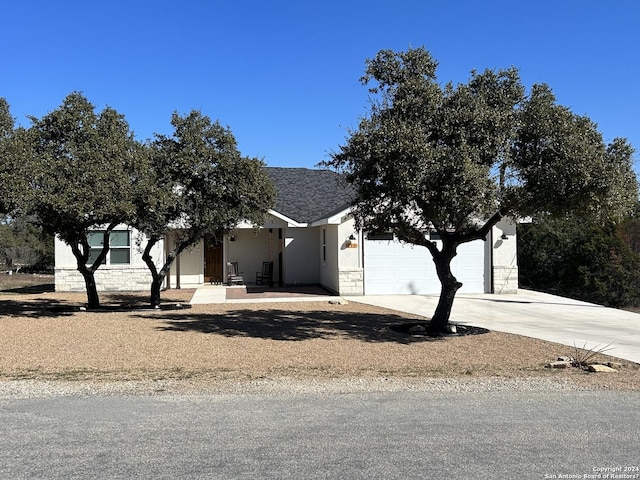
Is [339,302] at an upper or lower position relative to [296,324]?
upper

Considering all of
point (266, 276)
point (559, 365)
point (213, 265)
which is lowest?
point (559, 365)

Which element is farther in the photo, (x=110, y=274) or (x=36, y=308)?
(x=110, y=274)

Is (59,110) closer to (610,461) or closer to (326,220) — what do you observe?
(326,220)

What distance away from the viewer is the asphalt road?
4.33m

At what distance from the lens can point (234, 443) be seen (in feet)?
16.1

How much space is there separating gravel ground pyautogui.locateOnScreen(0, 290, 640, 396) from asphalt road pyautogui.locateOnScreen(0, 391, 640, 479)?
24.0 inches

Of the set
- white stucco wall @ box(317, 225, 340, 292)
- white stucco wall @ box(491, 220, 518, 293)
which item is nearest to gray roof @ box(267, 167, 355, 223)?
white stucco wall @ box(317, 225, 340, 292)

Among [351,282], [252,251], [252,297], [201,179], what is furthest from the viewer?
[252,251]

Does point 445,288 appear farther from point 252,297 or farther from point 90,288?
point 90,288

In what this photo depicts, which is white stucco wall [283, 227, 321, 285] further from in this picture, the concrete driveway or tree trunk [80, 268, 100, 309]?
tree trunk [80, 268, 100, 309]

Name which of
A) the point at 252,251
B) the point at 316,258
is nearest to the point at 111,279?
the point at 252,251

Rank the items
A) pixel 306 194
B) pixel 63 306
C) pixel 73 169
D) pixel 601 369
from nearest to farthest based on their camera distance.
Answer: pixel 601 369 < pixel 73 169 < pixel 63 306 < pixel 306 194

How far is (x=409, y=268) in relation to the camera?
1995cm

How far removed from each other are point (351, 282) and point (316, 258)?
422cm
